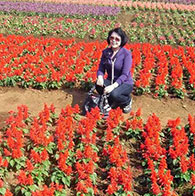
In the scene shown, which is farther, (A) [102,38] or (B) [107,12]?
(B) [107,12]

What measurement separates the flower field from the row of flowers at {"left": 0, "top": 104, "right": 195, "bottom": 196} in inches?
0.8

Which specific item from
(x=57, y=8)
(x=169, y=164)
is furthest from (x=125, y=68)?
(x=57, y=8)

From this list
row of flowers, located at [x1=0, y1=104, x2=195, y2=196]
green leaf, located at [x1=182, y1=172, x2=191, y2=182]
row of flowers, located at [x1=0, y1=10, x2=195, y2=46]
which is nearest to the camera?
row of flowers, located at [x1=0, y1=104, x2=195, y2=196]

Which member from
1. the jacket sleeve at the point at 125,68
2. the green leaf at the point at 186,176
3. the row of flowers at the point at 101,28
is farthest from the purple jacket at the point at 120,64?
the row of flowers at the point at 101,28

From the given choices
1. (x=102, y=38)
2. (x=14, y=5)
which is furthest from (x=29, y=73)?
(x=14, y=5)

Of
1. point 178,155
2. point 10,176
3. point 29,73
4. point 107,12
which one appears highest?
→ point 107,12

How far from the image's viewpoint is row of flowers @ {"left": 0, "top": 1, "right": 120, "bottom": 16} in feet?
58.7

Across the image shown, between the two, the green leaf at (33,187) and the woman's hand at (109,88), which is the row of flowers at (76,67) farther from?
the green leaf at (33,187)

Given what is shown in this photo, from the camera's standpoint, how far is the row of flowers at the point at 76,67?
28.6 ft

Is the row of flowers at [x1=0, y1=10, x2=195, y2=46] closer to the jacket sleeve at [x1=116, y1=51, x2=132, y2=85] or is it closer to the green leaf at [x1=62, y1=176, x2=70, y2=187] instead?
the jacket sleeve at [x1=116, y1=51, x2=132, y2=85]

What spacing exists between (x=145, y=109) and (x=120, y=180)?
3432 mm

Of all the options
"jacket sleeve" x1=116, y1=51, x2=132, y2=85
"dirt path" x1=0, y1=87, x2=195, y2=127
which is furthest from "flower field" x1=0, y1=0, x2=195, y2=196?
"jacket sleeve" x1=116, y1=51, x2=132, y2=85

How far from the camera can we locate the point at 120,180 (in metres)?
4.92

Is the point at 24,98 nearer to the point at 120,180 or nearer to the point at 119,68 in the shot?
the point at 119,68
